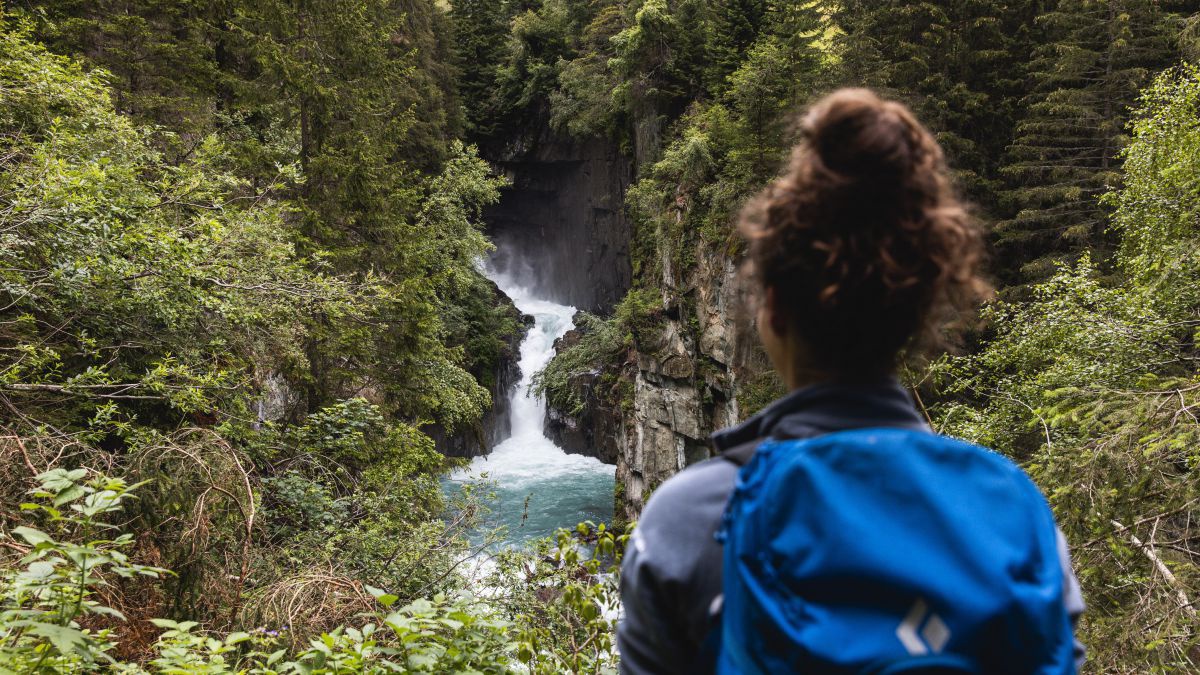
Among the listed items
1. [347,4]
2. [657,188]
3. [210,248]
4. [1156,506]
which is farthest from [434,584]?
[657,188]

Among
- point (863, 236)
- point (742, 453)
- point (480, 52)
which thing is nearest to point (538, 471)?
point (480, 52)

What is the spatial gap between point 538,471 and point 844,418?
21.7 m

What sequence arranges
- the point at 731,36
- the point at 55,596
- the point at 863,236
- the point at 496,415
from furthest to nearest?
the point at 496,415 < the point at 731,36 < the point at 55,596 < the point at 863,236

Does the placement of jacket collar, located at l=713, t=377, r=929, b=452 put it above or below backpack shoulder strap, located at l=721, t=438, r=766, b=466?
above

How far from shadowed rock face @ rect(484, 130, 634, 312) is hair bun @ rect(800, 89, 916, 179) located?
2620 centimetres

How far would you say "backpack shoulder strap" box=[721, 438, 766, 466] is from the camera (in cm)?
94

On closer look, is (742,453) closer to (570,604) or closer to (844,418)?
(844,418)

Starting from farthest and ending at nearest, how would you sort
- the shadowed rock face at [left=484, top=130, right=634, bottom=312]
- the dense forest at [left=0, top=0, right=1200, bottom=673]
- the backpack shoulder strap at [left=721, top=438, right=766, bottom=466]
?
the shadowed rock face at [left=484, top=130, right=634, bottom=312], the dense forest at [left=0, top=0, right=1200, bottom=673], the backpack shoulder strap at [left=721, top=438, right=766, bottom=466]

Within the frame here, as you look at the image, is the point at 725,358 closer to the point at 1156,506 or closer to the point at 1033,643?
the point at 1156,506

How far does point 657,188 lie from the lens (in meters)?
17.6

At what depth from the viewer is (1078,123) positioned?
39.6ft

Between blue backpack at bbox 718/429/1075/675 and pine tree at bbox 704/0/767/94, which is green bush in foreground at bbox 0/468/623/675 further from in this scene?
pine tree at bbox 704/0/767/94

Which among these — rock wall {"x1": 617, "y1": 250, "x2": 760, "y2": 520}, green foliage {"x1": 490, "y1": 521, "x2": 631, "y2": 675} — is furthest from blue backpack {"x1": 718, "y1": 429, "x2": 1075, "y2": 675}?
rock wall {"x1": 617, "y1": 250, "x2": 760, "y2": 520}

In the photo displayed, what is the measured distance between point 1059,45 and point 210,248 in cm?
1486
